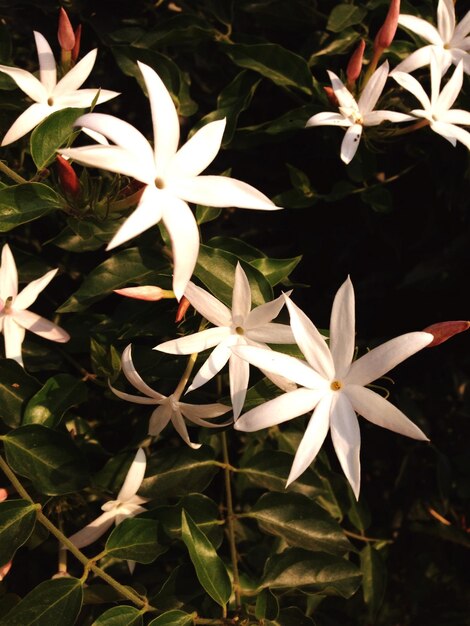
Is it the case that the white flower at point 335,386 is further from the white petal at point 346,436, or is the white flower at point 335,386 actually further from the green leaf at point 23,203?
the green leaf at point 23,203

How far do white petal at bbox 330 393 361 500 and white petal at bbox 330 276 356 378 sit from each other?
0.15ft

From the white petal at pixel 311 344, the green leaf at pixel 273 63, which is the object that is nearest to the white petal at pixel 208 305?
the white petal at pixel 311 344

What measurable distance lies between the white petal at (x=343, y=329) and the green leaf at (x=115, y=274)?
285 mm

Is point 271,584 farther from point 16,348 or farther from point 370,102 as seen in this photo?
point 370,102

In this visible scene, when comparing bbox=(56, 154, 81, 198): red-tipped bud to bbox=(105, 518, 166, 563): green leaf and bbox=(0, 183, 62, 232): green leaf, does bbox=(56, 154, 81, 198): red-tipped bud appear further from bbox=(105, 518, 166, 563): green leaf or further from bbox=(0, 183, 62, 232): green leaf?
bbox=(105, 518, 166, 563): green leaf

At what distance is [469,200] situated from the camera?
54.4 inches

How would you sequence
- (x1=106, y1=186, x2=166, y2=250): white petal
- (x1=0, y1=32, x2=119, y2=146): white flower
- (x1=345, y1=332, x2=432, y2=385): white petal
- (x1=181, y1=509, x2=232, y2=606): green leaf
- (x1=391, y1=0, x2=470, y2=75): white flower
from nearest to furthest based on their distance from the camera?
(x1=106, y1=186, x2=166, y2=250): white petal, (x1=345, y1=332, x2=432, y2=385): white petal, (x1=181, y1=509, x2=232, y2=606): green leaf, (x1=0, y1=32, x2=119, y2=146): white flower, (x1=391, y1=0, x2=470, y2=75): white flower

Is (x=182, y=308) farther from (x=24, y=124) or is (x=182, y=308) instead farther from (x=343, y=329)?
(x=24, y=124)

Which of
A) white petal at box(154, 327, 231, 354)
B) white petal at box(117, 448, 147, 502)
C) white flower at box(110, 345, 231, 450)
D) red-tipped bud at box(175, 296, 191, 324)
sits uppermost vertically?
red-tipped bud at box(175, 296, 191, 324)

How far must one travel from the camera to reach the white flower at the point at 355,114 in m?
1.13

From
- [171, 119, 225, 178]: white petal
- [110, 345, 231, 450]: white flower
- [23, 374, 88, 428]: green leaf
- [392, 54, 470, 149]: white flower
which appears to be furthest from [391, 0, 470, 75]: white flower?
[23, 374, 88, 428]: green leaf

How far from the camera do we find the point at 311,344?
0.93 metres

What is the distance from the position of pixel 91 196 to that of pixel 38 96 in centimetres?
24

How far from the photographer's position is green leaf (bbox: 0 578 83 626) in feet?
3.12
